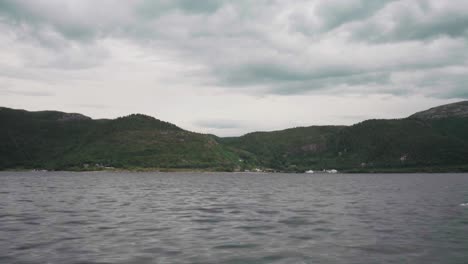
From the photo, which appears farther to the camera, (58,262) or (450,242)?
(450,242)

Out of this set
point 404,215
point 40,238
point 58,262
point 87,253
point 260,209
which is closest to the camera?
point 58,262

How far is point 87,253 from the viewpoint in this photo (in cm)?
2484

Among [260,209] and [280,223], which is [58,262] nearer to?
[280,223]

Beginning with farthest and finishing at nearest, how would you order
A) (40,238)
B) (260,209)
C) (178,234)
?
1. (260,209)
2. (178,234)
3. (40,238)

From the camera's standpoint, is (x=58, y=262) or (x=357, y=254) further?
(x=357, y=254)

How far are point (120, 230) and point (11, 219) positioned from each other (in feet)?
44.3

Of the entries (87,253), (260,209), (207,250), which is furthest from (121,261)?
(260,209)

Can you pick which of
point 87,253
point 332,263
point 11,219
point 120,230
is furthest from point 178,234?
point 11,219

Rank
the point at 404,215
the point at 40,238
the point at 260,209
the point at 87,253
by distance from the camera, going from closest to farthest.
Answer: the point at 87,253
the point at 40,238
the point at 404,215
the point at 260,209

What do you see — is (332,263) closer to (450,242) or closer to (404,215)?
(450,242)

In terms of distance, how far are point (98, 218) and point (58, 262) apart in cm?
1886

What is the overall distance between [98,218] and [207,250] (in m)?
18.9

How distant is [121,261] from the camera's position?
22812 mm

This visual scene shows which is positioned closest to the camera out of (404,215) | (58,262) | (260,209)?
(58,262)
